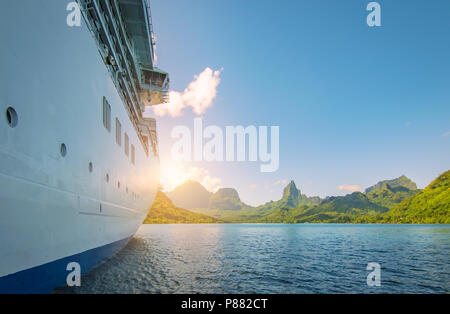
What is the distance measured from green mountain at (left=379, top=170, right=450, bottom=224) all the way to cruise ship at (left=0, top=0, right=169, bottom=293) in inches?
6105

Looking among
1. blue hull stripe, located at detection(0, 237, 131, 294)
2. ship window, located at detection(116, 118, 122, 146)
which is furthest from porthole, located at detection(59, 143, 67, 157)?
ship window, located at detection(116, 118, 122, 146)

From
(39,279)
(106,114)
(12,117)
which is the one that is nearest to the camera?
(12,117)

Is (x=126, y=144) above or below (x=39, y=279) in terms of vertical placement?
above

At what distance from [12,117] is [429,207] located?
184 meters

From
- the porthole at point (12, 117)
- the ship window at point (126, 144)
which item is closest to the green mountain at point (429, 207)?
the ship window at point (126, 144)

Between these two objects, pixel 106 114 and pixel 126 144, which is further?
pixel 126 144

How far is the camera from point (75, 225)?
723 cm

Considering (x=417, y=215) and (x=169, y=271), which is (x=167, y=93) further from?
(x=417, y=215)

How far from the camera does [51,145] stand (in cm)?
603

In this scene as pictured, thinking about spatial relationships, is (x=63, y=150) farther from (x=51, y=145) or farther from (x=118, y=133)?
(x=118, y=133)

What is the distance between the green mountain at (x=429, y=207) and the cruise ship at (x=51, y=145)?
509 feet

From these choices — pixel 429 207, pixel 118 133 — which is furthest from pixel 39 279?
pixel 429 207
